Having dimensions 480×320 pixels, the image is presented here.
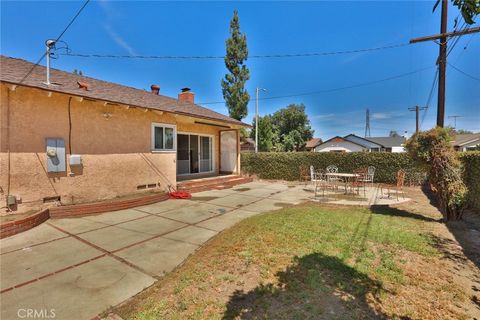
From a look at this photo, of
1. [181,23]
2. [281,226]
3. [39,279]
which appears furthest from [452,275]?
[181,23]

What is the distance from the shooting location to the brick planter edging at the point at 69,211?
16.7 ft

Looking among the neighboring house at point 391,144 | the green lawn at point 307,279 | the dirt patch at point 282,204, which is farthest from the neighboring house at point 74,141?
the neighboring house at point 391,144

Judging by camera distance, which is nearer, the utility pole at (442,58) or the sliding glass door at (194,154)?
the utility pole at (442,58)

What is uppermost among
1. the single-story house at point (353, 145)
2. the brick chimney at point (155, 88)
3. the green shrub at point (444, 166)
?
the brick chimney at point (155, 88)

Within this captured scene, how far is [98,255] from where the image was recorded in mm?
4102

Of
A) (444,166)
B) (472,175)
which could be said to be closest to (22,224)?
(444,166)

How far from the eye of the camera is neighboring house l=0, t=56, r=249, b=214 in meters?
5.97

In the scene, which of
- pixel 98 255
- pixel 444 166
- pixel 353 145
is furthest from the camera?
pixel 353 145

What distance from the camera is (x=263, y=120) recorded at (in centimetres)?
3041

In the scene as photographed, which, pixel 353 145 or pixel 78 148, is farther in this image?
pixel 353 145

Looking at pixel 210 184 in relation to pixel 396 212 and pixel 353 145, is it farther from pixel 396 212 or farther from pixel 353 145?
pixel 353 145
